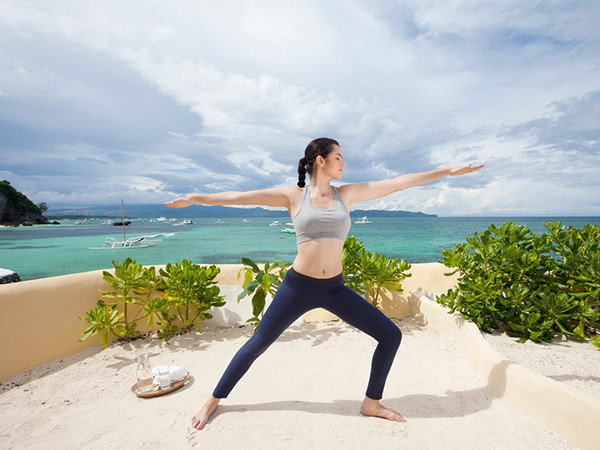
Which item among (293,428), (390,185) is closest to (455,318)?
(390,185)

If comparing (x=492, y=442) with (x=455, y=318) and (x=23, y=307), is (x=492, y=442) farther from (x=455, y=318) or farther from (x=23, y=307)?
(x=23, y=307)

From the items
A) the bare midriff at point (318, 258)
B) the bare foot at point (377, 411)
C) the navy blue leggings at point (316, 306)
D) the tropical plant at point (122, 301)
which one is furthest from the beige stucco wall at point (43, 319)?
the bare foot at point (377, 411)

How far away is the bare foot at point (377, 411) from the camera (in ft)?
6.12

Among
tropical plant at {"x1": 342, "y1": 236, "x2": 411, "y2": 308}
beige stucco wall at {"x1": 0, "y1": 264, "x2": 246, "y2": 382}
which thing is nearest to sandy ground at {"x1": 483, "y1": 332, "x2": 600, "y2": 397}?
tropical plant at {"x1": 342, "y1": 236, "x2": 411, "y2": 308}

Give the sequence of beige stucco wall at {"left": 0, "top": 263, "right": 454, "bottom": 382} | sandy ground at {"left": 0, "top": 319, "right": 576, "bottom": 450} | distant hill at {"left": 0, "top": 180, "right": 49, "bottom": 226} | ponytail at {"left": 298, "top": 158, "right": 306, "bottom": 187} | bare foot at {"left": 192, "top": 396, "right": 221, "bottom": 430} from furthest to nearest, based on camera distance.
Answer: distant hill at {"left": 0, "top": 180, "right": 49, "bottom": 226}, beige stucco wall at {"left": 0, "top": 263, "right": 454, "bottom": 382}, ponytail at {"left": 298, "top": 158, "right": 306, "bottom": 187}, bare foot at {"left": 192, "top": 396, "right": 221, "bottom": 430}, sandy ground at {"left": 0, "top": 319, "right": 576, "bottom": 450}

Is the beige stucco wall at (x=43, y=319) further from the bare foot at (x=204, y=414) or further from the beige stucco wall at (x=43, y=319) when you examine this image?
the bare foot at (x=204, y=414)

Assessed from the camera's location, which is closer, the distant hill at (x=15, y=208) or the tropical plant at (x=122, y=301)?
the tropical plant at (x=122, y=301)

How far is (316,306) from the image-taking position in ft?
6.03

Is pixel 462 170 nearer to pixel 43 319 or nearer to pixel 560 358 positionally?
pixel 560 358

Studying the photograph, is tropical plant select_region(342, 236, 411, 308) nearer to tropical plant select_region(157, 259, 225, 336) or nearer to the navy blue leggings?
tropical plant select_region(157, 259, 225, 336)

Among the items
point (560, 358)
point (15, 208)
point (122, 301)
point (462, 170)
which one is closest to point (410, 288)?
point (560, 358)

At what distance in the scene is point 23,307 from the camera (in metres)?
2.74

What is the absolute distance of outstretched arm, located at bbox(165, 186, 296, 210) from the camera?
75.9 inches

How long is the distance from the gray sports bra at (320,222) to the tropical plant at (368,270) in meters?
1.71
